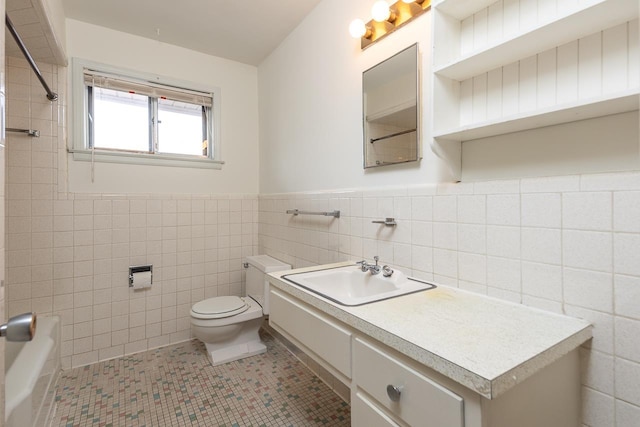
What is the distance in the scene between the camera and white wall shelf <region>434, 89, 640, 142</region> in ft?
2.48

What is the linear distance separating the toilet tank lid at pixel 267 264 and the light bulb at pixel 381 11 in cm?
172

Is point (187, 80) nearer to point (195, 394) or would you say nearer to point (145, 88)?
point (145, 88)

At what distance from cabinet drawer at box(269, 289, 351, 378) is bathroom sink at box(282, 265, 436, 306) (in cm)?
9

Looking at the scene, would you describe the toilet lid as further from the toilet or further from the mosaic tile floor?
the mosaic tile floor

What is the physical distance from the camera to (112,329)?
2338 millimetres

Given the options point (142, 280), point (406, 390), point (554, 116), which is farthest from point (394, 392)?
point (142, 280)

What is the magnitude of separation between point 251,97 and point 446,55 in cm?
223

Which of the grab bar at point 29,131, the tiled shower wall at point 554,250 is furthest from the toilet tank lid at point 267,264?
the grab bar at point 29,131

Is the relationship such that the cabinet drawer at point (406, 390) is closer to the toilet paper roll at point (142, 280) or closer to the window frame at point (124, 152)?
the toilet paper roll at point (142, 280)

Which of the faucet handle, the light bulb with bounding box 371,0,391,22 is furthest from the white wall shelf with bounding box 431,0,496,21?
the faucet handle

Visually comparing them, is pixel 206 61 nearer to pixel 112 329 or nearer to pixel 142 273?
pixel 142 273

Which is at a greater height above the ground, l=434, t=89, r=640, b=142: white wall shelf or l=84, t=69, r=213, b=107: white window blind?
l=84, t=69, r=213, b=107: white window blind

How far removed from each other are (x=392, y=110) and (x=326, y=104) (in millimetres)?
629

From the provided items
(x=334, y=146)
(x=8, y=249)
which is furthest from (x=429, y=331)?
(x=8, y=249)
